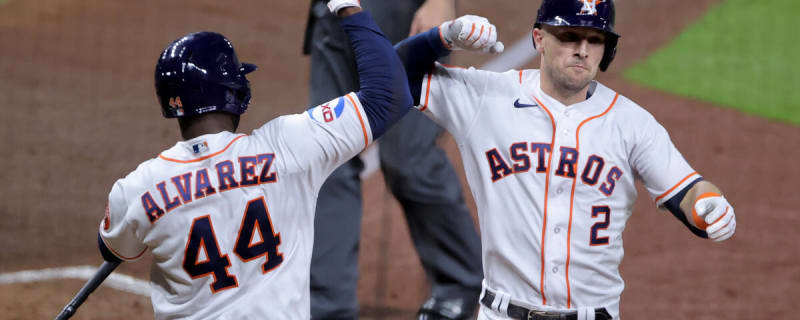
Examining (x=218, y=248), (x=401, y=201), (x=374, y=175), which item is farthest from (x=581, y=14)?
(x=374, y=175)

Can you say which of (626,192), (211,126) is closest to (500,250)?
(626,192)

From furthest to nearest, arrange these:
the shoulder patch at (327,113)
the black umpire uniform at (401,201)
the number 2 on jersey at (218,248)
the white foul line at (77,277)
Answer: the white foul line at (77,277), the black umpire uniform at (401,201), the shoulder patch at (327,113), the number 2 on jersey at (218,248)

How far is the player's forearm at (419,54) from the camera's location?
2.78 m

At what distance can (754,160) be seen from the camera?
680 centimetres

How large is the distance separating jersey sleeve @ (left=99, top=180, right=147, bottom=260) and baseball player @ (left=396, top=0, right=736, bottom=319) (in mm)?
905

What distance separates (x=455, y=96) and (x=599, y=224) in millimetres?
561

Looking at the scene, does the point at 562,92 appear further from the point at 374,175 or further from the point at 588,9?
the point at 374,175

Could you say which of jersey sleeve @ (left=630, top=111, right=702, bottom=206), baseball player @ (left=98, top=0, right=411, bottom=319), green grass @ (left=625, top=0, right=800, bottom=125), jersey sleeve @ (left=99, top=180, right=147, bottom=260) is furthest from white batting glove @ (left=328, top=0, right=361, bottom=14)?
green grass @ (left=625, top=0, right=800, bottom=125)

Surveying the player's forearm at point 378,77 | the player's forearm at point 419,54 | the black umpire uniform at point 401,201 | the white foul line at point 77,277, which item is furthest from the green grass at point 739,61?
the player's forearm at point 378,77

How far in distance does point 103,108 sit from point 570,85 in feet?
16.2

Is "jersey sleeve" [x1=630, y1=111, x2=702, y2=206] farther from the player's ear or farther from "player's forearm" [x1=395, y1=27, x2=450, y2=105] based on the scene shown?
"player's forearm" [x1=395, y1=27, x2=450, y2=105]

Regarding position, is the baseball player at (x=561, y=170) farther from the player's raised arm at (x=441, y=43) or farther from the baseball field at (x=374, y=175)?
the baseball field at (x=374, y=175)

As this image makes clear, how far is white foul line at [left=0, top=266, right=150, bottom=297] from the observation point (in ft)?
14.5

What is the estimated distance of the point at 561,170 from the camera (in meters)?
2.75
